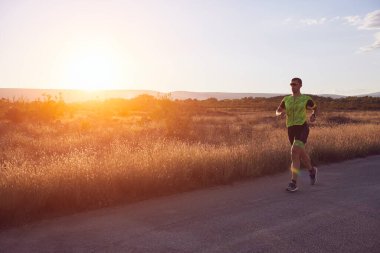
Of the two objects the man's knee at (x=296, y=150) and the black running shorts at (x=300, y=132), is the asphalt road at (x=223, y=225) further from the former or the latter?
the black running shorts at (x=300, y=132)

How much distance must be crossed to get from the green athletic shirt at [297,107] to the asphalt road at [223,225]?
1.37 m

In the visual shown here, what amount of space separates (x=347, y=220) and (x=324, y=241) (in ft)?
3.59

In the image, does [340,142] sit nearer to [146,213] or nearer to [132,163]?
[132,163]

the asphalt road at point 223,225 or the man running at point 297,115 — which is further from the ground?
the man running at point 297,115

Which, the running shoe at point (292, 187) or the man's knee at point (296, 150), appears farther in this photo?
the man's knee at point (296, 150)

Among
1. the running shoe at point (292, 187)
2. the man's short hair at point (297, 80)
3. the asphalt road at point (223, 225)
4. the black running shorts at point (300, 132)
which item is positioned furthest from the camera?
the black running shorts at point (300, 132)

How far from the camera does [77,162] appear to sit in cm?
806

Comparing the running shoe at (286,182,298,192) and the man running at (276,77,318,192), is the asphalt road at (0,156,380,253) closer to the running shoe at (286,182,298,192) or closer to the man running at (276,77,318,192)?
the running shoe at (286,182,298,192)

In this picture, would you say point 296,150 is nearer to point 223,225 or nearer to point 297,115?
point 297,115

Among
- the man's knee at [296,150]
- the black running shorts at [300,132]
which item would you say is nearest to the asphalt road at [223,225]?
the man's knee at [296,150]

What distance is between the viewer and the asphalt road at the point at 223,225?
5.09m

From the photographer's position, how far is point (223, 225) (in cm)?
589

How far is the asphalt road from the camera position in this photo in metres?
5.09

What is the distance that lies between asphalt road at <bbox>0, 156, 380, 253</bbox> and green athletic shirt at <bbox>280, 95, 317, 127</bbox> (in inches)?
54.0
